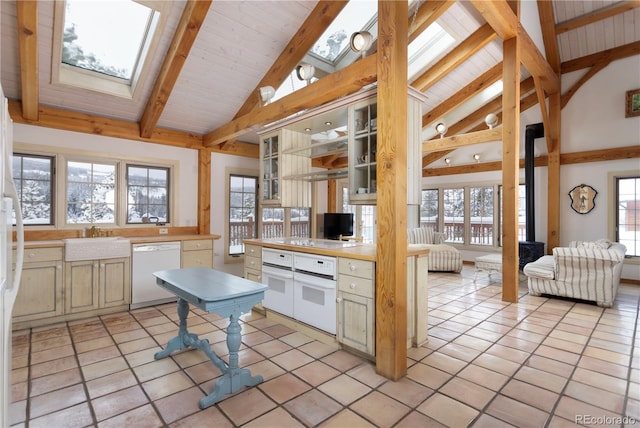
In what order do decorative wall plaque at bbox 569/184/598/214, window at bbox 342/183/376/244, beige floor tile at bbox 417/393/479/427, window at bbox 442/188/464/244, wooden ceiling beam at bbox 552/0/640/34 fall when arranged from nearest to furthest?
beige floor tile at bbox 417/393/479/427 → wooden ceiling beam at bbox 552/0/640/34 → decorative wall plaque at bbox 569/184/598/214 → window at bbox 342/183/376/244 → window at bbox 442/188/464/244

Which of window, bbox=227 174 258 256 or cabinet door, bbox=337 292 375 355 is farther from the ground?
window, bbox=227 174 258 256

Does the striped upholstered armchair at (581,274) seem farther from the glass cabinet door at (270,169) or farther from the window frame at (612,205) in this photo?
the glass cabinet door at (270,169)

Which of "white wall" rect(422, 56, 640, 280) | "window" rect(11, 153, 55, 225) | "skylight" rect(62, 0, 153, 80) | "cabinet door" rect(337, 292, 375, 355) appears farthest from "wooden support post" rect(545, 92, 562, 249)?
"window" rect(11, 153, 55, 225)

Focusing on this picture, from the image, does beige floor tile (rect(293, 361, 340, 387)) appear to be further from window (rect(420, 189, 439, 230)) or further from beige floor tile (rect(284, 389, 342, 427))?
window (rect(420, 189, 439, 230))

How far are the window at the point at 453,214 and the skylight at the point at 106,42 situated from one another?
280 inches

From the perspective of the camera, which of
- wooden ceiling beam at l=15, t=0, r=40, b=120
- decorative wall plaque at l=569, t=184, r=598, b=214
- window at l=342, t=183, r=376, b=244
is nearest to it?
wooden ceiling beam at l=15, t=0, r=40, b=120

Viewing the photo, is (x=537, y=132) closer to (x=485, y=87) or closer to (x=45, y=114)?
(x=485, y=87)

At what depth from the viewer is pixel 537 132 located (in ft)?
21.3

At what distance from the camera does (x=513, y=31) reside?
420cm

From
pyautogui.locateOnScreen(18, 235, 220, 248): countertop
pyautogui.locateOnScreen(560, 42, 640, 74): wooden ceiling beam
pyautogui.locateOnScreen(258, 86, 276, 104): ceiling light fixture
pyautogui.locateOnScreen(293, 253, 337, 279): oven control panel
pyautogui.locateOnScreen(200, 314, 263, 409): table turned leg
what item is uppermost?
pyautogui.locateOnScreen(560, 42, 640, 74): wooden ceiling beam

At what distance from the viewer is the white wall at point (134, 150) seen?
3937mm

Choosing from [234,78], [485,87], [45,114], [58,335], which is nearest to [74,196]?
[45,114]

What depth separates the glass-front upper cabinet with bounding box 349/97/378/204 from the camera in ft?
9.94

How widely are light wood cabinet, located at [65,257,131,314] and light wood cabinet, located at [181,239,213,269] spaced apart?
2.34ft
